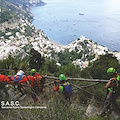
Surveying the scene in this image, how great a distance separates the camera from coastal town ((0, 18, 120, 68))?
1523 inches

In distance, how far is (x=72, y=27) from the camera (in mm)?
74375

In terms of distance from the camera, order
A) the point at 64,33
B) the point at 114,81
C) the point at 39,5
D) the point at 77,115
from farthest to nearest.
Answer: the point at 39,5 → the point at 64,33 → the point at 114,81 → the point at 77,115

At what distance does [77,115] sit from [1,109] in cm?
154

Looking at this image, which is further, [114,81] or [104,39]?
[104,39]

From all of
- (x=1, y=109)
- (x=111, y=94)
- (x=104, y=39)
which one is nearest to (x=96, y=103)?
(x=111, y=94)

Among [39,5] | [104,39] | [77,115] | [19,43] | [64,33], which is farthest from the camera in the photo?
[39,5]

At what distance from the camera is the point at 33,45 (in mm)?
51531

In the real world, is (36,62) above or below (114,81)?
below

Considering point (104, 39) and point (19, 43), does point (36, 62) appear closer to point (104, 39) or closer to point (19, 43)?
point (19, 43)

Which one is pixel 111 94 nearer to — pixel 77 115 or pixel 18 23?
pixel 77 115

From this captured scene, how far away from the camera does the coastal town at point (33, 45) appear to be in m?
38.7

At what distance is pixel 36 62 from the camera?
1259 cm

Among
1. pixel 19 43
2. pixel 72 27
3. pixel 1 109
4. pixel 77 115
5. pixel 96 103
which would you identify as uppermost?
→ pixel 77 115

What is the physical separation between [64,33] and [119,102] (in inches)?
2577
